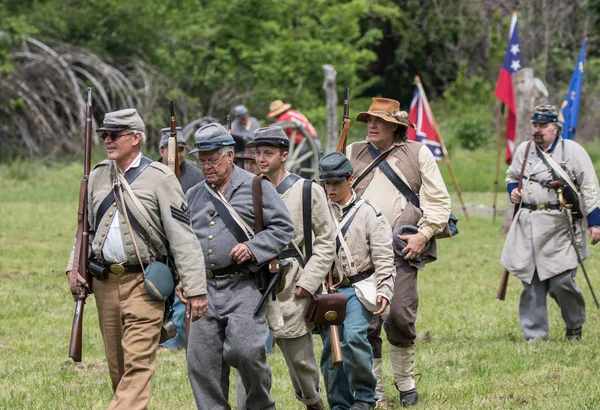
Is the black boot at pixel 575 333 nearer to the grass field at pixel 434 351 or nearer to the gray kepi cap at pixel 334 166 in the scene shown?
the grass field at pixel 434 351

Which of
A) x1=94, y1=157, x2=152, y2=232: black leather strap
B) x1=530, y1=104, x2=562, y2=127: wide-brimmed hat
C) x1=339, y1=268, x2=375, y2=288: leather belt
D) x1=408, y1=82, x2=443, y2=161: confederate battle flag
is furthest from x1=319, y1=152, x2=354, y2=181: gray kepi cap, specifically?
x1=408, y1=82, x2=443, y2=161: confederate battle flag

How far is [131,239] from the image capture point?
253 inches

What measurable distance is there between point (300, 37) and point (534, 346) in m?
24.3

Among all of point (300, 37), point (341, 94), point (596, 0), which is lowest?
point (341, 94)

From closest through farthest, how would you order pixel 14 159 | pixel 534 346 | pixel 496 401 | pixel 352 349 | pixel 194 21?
pixel 352 349 → pixel 496 401 → pixel 534 346 → pixel 14 159 → pixel 194 21

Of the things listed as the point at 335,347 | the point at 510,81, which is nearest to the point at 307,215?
the point at 335,347

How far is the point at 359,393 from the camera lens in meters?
7.19

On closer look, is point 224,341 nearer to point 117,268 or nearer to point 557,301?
point 117,268

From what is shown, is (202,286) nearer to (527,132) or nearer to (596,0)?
(527,132)

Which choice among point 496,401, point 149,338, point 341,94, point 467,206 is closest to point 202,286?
point 149,338

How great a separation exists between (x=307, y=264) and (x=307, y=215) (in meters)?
0.31

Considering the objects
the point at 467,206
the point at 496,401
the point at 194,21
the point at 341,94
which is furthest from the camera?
the point at 341,94

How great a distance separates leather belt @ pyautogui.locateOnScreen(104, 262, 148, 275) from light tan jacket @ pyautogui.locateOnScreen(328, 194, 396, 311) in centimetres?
139

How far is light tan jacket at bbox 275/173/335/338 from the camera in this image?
687 cm
